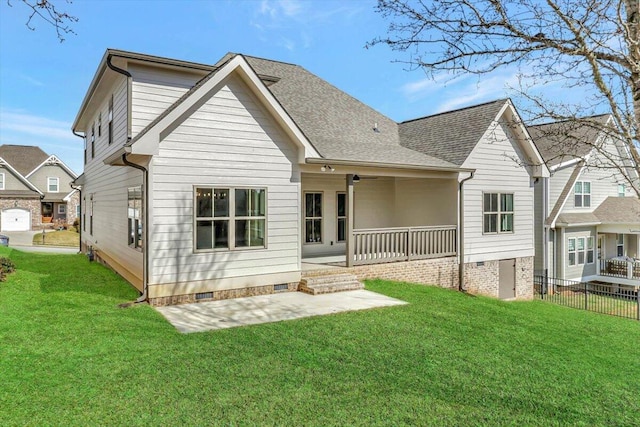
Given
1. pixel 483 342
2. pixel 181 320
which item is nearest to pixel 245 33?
pixel 181 320

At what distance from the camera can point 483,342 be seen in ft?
22.4

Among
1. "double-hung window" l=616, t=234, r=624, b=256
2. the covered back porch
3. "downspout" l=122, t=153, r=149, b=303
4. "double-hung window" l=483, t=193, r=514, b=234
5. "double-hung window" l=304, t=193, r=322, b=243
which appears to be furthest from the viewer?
"double-hung window" l=616, t=234, r=624, b=256

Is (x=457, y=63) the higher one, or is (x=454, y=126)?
(x=454, y=126)

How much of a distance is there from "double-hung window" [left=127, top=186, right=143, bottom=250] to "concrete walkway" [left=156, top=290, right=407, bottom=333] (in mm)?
2284

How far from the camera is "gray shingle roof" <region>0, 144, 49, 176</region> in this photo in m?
39.4

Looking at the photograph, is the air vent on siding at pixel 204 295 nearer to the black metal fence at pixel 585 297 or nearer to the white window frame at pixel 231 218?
the white window frame at pixel 231 218

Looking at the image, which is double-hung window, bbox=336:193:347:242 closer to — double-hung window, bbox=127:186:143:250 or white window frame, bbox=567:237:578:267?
double-hung window, bbox=127:186:143:250

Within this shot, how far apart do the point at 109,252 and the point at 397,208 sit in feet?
34.4

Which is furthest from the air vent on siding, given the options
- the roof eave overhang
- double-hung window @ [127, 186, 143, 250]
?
the roof eave overhang

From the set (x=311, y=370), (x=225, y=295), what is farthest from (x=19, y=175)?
(x=311, y=370)

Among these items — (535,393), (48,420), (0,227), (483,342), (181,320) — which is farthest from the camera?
(0,227)

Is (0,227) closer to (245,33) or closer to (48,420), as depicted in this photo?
(245,33)

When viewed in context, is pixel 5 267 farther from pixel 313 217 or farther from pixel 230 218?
pixel 313 217

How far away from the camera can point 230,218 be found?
371 inches
